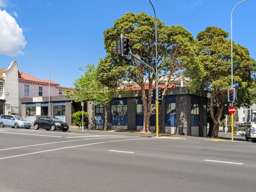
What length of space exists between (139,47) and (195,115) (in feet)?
40.4

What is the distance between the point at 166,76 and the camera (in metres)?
43.6

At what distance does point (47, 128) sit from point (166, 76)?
42.3ft

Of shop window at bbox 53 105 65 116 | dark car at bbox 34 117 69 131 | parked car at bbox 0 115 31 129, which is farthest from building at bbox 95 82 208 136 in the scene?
shop window at bbox 53 105 65 116

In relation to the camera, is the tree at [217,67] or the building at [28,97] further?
the building at [28,97]

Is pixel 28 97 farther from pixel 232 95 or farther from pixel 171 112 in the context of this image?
pixel 232 95

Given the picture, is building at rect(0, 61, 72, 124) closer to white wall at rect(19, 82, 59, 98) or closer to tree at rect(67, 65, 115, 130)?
white wall at rect(19, 82, 59, 98)

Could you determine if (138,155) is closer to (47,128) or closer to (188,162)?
(188,162)

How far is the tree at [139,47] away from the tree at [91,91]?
5690 millimetres

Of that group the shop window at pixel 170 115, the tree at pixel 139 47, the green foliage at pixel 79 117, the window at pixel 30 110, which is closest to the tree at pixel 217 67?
the tree at pixel 139 47

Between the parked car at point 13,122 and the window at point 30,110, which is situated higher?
the window at point 30,110

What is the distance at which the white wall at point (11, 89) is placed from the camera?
6694cm

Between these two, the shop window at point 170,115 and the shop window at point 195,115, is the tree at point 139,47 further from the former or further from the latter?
the shop window at point 195,115

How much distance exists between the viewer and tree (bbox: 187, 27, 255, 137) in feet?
135

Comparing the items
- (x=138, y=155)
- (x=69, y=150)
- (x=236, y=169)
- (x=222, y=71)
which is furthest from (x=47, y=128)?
(x=236, y=169)
